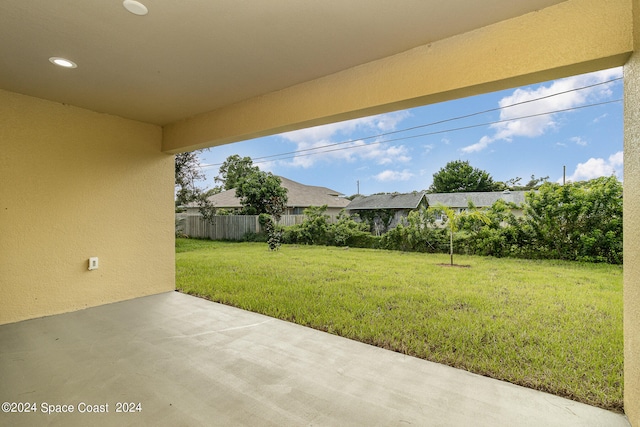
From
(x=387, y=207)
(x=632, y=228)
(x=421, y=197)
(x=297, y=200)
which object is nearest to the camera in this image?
(x=632, y=228)

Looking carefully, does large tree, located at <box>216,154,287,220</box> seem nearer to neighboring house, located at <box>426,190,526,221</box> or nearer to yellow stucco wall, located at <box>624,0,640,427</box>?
neighboring house, located at <box>426,190,526,221</box>

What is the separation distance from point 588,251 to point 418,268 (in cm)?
374

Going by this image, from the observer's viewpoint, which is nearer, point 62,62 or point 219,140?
point 62,62

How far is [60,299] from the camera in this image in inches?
128

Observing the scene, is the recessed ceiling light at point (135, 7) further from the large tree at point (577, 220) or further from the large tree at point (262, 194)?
the large tree at point (262, 194)

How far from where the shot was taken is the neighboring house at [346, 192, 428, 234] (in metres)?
11.1

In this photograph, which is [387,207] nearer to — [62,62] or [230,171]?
[62,62]

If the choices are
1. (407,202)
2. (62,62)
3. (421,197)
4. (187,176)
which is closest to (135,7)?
(62,62)

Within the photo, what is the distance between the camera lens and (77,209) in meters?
3.36

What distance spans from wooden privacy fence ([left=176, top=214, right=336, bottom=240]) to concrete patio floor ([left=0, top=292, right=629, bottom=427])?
815cm

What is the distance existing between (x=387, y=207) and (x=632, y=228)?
10.2 m

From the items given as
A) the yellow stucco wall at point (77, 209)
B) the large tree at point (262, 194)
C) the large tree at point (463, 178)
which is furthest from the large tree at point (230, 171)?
the yellow stucco wall at point (77, 209)

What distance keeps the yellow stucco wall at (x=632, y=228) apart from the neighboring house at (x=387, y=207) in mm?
8586

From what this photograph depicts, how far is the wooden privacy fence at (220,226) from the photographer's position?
36.0ft
